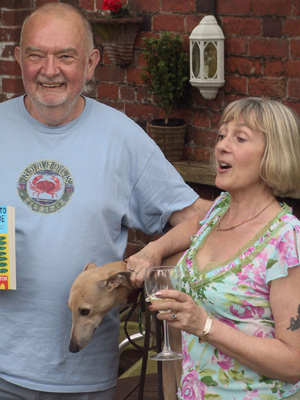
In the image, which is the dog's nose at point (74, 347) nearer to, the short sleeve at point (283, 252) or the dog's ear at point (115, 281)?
the dog's ear at point (115, 281)

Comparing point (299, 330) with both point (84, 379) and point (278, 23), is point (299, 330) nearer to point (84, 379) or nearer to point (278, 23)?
point (84, 379)

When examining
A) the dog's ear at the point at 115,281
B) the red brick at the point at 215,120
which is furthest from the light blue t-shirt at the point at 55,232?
the red brick at the point at 215,120

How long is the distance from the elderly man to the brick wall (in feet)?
4.53

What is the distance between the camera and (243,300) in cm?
212

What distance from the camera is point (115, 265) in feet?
8.41

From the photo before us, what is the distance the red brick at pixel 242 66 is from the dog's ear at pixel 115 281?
179 cm

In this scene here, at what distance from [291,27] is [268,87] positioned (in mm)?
309

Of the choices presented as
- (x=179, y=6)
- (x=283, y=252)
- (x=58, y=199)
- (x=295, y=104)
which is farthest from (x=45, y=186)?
(x=179, y=6)

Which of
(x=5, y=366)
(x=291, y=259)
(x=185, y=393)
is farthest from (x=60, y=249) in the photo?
(x=291, y=259)

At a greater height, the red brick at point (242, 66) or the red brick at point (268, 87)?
the red brick at point (242, 66)

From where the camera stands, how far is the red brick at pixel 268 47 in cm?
382

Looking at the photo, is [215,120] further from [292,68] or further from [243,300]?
[243,300]

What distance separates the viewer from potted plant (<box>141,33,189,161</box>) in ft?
14.0

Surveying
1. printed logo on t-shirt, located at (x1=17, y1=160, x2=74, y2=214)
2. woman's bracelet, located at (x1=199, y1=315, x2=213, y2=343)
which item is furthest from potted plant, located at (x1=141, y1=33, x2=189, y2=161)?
woman's bracelet, located at (x1=199, y1=315, x2=213, y2=343)
